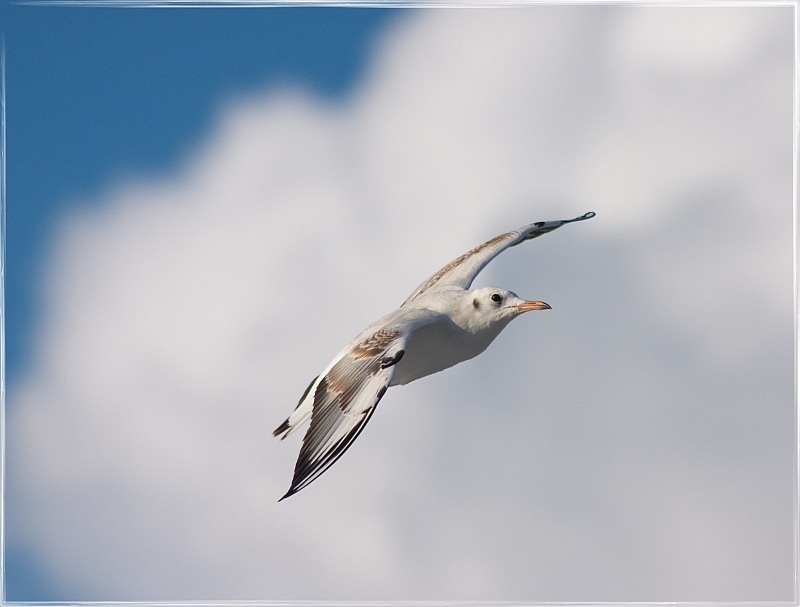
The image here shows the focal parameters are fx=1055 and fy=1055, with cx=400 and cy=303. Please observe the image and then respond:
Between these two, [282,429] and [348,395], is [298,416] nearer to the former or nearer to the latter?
[282,429]

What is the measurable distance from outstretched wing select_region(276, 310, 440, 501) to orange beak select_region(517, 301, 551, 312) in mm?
1359

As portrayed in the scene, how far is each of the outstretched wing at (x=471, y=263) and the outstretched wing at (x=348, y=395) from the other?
239 centimetres

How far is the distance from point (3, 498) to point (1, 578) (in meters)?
0.77

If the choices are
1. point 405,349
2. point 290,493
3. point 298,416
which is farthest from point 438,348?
point 290,493

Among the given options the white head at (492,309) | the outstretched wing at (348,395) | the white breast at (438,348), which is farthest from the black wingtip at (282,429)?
the white head at (492,309)

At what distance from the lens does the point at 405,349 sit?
28.1 ft

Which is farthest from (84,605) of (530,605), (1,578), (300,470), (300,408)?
(530,605)

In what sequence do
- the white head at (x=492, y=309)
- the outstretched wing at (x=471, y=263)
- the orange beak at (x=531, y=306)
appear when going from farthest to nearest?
the outstretched wing at (x=471, y=263)
the white head at (x=492, y=309)
the orange beak at (x=531, y=306)

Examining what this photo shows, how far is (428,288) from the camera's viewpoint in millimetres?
10992

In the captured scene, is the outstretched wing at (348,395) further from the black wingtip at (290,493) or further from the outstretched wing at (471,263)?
the outstretched wing at (471,263)

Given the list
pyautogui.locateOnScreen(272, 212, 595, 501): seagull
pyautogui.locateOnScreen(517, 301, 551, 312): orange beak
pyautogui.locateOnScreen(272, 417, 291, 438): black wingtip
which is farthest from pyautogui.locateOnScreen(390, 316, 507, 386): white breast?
pyautogui.locateOnScreen(272, 417, 291, 438): black wingtip

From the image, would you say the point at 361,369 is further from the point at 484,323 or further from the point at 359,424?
the point at 484,323

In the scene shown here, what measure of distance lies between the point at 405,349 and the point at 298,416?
55.5 inches

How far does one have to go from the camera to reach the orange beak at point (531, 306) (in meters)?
9.33
